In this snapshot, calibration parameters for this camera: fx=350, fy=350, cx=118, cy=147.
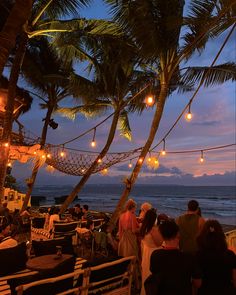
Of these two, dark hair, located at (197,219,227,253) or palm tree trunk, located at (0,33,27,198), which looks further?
palm tree trunk, located at (0,33,27,198)

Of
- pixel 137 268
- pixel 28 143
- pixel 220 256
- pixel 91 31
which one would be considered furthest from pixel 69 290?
pixel 91 31

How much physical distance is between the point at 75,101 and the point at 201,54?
5.41 m

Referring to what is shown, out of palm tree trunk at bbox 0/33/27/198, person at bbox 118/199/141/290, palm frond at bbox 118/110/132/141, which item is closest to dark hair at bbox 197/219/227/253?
person at bbox 118/199/141/290

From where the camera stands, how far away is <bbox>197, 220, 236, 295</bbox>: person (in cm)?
264

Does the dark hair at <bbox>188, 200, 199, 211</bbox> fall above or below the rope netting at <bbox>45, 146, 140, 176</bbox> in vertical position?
below

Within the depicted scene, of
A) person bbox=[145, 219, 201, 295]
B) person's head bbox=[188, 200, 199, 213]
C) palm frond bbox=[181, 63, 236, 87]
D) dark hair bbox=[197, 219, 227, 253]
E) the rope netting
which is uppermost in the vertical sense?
palm frond bbox=[181, 63, 236, 87]

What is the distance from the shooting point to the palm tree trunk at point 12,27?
5188 mm

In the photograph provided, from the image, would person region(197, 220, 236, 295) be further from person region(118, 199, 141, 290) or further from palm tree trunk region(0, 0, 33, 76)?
palm tree trunk region(0, 0, 33, 76)

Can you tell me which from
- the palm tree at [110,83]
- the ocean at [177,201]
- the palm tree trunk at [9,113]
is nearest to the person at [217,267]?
the palm tree trunk at [9,113]

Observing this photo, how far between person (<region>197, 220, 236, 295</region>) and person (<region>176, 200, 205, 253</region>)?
1174 mm

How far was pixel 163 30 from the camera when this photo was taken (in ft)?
25.5

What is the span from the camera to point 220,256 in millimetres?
2641

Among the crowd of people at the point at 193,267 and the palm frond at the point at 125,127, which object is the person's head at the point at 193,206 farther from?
the palm frond at the point at 125,127

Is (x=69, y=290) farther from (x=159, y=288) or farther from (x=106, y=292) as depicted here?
(x=159, y=288)
